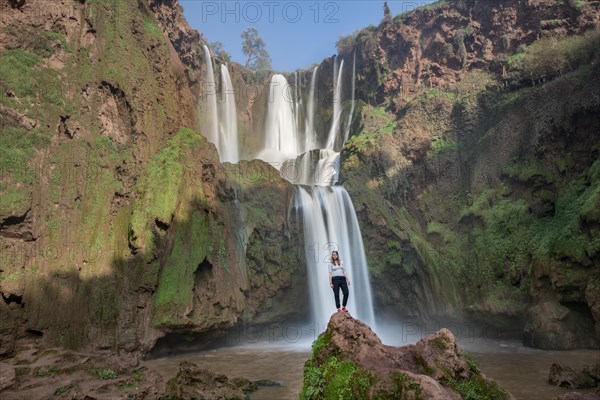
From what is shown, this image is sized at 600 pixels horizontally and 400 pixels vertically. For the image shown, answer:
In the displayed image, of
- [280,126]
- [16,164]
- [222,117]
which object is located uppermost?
[280,126]

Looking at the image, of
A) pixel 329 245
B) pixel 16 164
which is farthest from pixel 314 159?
pixel 16 164

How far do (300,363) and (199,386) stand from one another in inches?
226

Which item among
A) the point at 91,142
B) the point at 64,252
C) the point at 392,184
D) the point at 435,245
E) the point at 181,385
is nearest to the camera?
the point at 181,385

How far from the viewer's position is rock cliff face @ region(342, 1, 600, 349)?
1897cm

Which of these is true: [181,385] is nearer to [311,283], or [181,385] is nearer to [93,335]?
[93,335]

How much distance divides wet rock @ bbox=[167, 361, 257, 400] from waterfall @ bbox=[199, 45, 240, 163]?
86.6ft

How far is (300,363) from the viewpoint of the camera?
629 inches

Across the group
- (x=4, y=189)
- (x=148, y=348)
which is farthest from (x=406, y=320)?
(x=4, y=189)

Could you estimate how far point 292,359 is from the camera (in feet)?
55.2

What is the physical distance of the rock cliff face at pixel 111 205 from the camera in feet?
51.0

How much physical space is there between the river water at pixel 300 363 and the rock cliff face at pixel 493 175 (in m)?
1.60

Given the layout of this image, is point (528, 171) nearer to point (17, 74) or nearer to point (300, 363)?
point (300, 363)

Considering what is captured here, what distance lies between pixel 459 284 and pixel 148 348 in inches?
628

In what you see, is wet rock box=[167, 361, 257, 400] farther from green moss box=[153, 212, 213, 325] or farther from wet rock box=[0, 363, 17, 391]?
green moss box=[153, 212, 213, 325]
